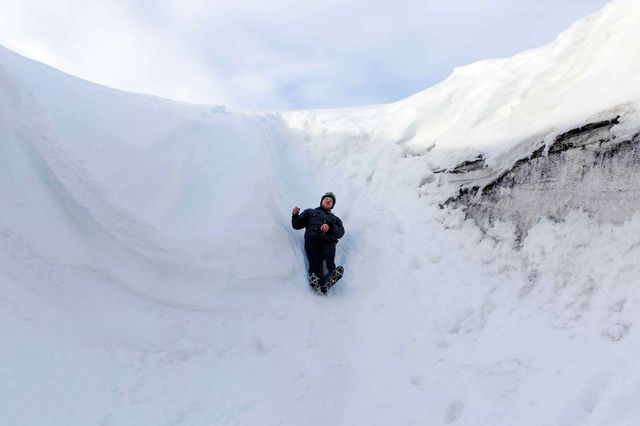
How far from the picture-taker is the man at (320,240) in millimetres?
5945

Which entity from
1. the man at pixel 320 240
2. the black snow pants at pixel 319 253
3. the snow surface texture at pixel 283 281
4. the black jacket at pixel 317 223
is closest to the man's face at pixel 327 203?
the man at pixel 320 240

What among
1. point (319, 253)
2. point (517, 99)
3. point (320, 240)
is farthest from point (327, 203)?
point (517, 99)

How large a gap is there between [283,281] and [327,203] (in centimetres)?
141

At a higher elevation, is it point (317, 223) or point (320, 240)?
point (317, 223)

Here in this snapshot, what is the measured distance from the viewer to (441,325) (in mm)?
4945

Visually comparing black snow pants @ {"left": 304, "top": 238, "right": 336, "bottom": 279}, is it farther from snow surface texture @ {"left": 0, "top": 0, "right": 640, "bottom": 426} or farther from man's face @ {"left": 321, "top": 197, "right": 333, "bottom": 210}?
man's face @ {"left": 321, "top": 197, "right": 333, "bottom": 210}

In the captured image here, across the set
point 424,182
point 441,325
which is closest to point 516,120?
point 424,182

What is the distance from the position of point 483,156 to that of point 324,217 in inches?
84.7

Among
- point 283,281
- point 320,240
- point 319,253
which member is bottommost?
point 283,281

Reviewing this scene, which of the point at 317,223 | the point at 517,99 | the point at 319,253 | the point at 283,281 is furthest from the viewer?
the point at 517,99

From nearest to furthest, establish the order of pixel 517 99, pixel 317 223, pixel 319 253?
pixel 319 253 → pixel 317 223 → pixel 517 99

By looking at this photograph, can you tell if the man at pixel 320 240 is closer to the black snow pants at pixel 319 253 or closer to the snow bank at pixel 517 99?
the black snow pants at pixel 319 253

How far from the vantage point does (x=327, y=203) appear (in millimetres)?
6816

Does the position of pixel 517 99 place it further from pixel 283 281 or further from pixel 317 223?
pixel 283 281
